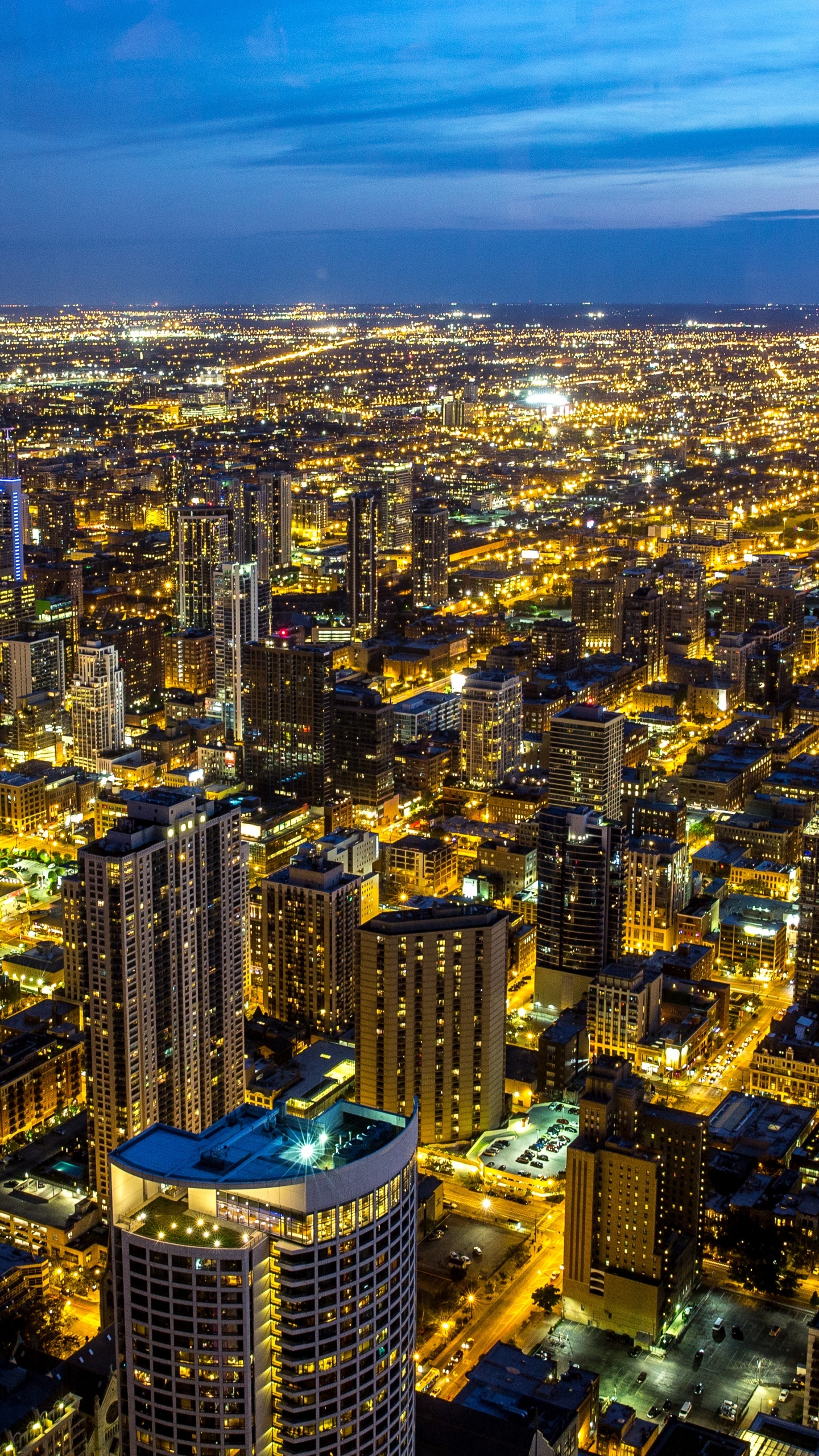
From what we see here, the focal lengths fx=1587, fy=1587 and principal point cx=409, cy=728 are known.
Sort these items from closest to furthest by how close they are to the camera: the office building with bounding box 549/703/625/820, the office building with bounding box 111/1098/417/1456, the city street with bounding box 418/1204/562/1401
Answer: the office building with bounding box 111/1098/417/1456 < the city street with bounding box 418/1204/562/1401 < the office building with bounding box 549/703/625/820

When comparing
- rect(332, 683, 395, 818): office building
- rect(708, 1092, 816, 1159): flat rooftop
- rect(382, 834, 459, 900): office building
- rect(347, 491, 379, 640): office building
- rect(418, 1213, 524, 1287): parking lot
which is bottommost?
rect(418, 1213, 524, 1287): parking lot

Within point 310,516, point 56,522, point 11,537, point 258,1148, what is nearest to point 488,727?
point 11,537

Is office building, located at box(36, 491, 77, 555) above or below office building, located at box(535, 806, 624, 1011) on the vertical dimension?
above

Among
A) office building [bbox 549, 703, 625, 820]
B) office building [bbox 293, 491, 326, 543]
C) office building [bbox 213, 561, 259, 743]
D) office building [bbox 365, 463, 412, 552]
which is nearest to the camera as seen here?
office building [bbox 549, 703, 625, 820]

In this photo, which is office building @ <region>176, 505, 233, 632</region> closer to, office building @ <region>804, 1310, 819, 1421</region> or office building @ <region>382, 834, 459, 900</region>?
office building @ <region>382, 834, 459, 900</region>

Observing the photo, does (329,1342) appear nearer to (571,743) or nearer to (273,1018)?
(273,1018)

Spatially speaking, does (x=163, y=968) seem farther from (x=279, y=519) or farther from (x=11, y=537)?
(x=279, y=519)

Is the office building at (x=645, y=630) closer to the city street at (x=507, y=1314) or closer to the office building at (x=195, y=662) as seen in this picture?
the office building at (x=195, y=662)

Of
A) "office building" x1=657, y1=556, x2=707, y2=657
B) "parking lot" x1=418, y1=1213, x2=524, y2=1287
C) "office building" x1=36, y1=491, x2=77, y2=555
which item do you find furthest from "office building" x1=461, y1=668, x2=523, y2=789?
"office building" x1=36, y1=491, x2=77, y2=555

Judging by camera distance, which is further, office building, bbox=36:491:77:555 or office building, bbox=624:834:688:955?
office building, bbox=36:491:77:555

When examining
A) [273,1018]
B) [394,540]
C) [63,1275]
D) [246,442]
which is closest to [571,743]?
[273,1018]
